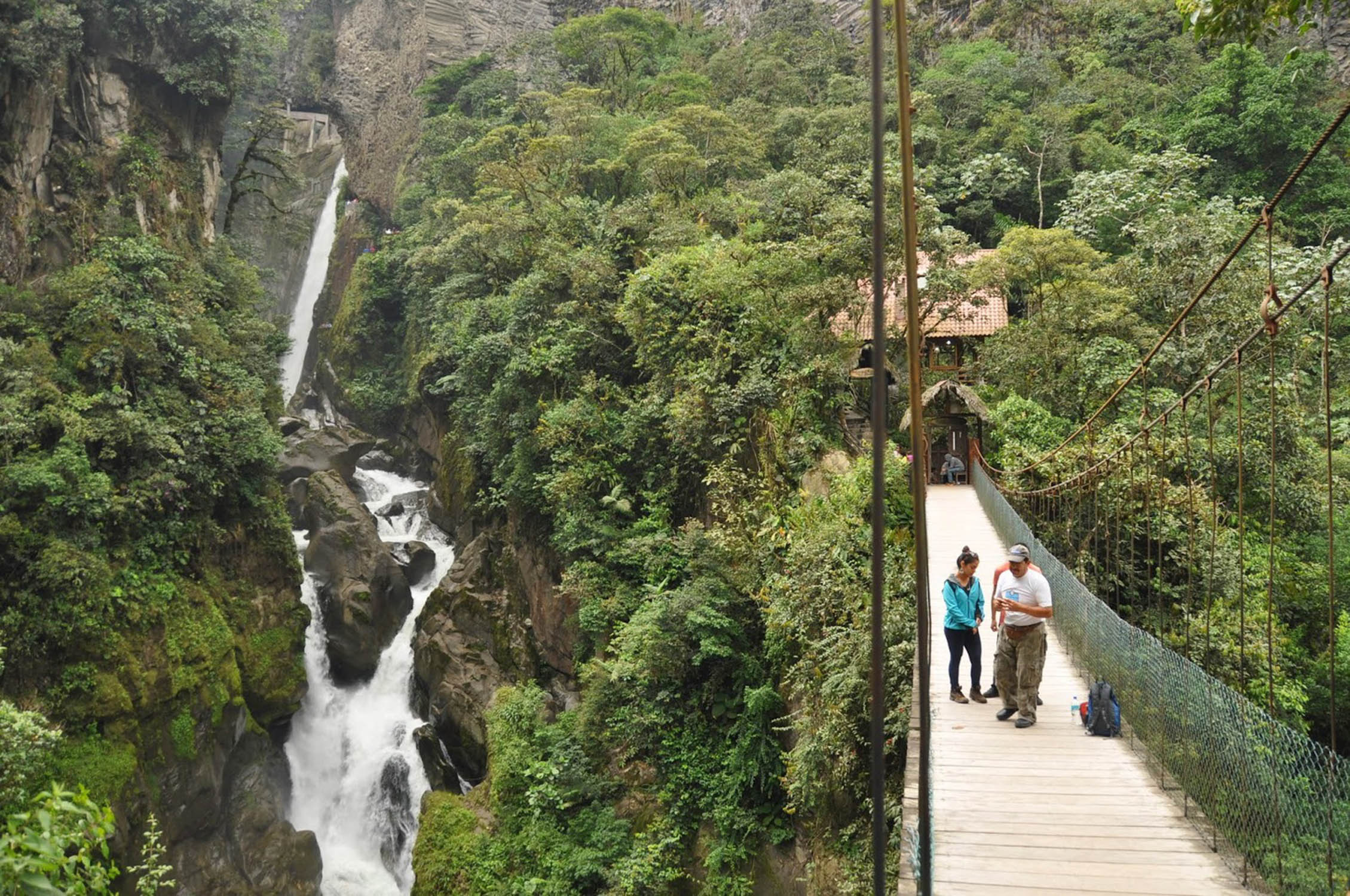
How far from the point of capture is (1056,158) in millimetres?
25266

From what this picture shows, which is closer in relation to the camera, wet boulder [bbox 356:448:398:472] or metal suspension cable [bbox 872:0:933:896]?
metal suspension cable [bbox 872:0:933:896]

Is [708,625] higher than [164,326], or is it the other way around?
[164,326]

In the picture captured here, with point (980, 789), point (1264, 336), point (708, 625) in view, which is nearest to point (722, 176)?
point (1264, 336)

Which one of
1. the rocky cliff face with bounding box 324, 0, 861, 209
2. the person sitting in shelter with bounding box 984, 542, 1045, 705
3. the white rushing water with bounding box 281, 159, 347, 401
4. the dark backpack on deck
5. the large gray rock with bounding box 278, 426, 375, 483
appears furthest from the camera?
the rocky cliff face with bounding box 324, 0, 861, 209

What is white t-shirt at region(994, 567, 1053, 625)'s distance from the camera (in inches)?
250

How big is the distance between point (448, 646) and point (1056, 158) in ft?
67.3

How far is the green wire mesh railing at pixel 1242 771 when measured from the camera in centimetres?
422

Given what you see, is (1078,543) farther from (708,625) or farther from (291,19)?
(291,19)

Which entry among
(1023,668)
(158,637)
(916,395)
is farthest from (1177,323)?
(158,637)

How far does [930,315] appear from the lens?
16703mm

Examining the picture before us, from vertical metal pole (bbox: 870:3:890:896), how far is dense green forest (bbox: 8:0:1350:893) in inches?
124

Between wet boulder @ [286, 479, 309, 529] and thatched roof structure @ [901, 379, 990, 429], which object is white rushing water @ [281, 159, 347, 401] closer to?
wet boulder @ [286, 479, 309, 529]

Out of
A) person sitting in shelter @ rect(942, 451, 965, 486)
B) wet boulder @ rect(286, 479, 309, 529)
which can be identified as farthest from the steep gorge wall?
person sitting in shelter @ rect(942, 451, 965, 486)

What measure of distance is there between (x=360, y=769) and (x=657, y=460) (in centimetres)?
783
